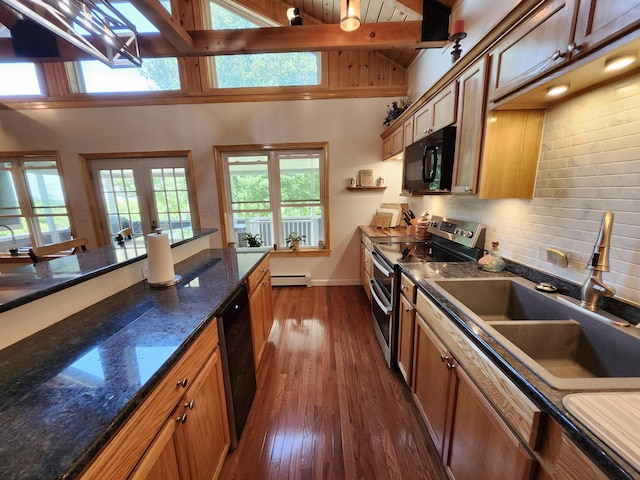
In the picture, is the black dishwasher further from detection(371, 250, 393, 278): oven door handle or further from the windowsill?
the windowsill

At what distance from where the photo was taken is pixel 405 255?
76.7 inches

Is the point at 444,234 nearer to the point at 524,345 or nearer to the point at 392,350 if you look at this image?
the point at 392,350

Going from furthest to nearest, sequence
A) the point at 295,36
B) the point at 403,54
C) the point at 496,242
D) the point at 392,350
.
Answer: the point at 403,54 < the point at 295,36 < the point at 392,350 < the point at 496,242

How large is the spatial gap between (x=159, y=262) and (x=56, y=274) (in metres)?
0.41

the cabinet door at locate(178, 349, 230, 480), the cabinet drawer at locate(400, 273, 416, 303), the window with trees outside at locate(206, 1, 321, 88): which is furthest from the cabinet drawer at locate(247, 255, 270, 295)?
the window with trees outside at locate(206, 1, 321, 88)

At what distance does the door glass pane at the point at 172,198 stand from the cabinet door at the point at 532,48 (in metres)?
3.75

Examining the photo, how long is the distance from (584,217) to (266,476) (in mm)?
2028

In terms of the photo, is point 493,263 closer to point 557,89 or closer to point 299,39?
point 557,89

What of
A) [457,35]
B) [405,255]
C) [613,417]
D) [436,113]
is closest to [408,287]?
[405,255]

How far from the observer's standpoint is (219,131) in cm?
349

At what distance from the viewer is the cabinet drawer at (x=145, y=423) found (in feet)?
1.91

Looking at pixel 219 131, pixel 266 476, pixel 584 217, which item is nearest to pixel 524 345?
pixel 584 217

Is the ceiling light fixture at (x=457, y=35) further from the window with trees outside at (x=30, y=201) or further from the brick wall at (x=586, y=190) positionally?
the window with trees outside at (x=30, y=201)

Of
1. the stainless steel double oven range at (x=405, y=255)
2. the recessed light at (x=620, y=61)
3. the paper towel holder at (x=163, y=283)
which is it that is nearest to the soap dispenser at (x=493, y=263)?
the stainless steel double oven range at (x=405, y=255)
